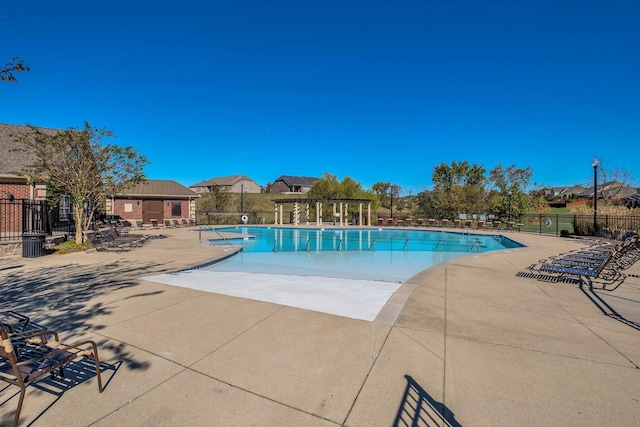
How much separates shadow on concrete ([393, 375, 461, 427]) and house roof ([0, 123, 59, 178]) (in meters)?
15.7

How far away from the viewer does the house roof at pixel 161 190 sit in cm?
2652

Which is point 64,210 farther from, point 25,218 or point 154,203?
point 154,203

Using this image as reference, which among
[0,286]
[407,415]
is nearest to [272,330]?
[407,415]

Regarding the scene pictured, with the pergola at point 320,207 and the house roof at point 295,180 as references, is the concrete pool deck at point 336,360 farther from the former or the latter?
the house roof at point 295,180

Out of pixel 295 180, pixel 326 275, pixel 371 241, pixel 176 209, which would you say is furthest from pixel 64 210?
pixel 295 180

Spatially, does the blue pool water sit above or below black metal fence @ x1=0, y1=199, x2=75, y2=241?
below

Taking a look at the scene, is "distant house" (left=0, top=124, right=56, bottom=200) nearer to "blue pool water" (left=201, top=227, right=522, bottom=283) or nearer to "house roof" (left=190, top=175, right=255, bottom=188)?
"blue pool water" (left=201, top=227, right=522, bottom=283)

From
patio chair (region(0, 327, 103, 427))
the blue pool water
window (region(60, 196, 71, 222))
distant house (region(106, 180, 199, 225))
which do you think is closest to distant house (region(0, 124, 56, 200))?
window (region(60, 196, 71, 222))

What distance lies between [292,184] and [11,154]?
54772 mm

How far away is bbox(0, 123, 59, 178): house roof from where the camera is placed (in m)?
13.1

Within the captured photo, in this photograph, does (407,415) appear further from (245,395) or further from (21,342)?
(21,342)

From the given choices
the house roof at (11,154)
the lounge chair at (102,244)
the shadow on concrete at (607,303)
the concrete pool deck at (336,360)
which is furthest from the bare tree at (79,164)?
the shadow on concrete at (607,303)

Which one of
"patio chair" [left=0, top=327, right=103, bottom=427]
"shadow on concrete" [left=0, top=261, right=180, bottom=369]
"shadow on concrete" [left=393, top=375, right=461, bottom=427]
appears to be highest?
"patio chair" [left=0, top=327, right=103, bottom=427]

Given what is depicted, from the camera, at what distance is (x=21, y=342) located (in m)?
2.96
